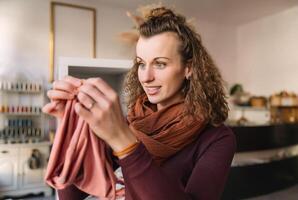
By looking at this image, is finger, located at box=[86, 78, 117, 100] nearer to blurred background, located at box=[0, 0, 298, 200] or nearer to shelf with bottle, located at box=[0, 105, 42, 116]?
blurred background, located at box=[0, 0, 298, 200]

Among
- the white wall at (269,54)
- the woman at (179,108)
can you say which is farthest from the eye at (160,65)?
the white wall at (269,54)

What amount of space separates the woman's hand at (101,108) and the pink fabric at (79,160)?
0.31ft

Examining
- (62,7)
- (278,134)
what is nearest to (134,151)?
(278,134)

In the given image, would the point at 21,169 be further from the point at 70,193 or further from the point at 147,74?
the point at 147,74

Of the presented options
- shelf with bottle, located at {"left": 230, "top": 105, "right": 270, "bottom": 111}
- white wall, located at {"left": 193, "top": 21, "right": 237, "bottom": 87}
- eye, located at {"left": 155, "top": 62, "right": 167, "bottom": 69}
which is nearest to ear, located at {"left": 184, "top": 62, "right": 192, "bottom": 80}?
eye, located at {"left": 155, "top": 62, "right": 167, "bottom": 69}

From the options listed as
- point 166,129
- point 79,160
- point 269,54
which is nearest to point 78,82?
point 79,160

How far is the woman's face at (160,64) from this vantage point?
79cm

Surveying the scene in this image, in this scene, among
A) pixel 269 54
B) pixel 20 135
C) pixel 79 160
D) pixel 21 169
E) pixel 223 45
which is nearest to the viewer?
pixel 79 160

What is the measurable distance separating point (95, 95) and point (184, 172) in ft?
1.50

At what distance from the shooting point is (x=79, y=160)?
1.82 ft

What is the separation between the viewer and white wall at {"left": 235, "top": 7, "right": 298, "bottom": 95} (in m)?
4.73

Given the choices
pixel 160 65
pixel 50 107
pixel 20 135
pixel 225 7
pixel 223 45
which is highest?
pixel 225 7

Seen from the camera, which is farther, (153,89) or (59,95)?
(153,89)

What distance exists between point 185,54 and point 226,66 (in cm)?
524
